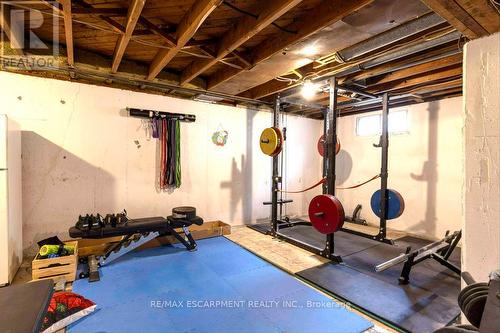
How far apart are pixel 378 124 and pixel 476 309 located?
4.95m

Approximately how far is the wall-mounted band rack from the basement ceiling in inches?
17.1

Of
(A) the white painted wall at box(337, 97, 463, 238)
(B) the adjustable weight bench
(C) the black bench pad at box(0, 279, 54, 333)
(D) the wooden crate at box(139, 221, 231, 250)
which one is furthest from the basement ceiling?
(D) the wooden crate at box(139, 221, 231, 250)

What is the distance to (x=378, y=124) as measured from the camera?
5.62 meters

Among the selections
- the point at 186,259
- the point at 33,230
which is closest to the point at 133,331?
the point at 186,259

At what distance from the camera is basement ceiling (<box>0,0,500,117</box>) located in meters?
2.08

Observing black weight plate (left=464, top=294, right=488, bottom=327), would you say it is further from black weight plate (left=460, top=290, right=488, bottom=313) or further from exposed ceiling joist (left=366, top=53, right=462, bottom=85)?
exposed ceiling joist (left=366, top=53, right=462, bottom=85)

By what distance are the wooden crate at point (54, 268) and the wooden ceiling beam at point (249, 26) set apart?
294 cm

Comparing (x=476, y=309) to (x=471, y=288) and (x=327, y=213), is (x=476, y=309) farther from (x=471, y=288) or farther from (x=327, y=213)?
(x=327, y=213)

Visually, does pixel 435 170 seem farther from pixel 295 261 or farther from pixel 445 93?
pixel 295 261

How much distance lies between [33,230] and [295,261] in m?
3.74

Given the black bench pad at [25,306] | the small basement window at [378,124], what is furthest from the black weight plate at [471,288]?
the small basement window at [378,124]

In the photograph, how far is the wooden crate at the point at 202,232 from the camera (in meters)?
4.09

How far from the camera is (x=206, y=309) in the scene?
2367 mm

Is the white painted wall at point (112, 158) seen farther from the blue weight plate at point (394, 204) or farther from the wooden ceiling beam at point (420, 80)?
the blue weight plate at point (394, 204)
